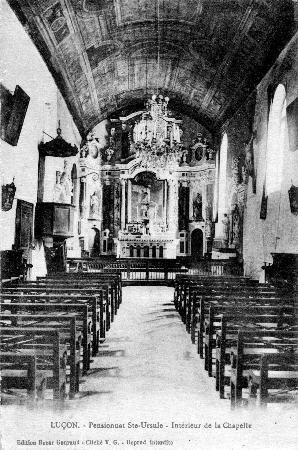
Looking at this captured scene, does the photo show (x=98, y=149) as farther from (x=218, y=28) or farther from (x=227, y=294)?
(x=227, y=294)

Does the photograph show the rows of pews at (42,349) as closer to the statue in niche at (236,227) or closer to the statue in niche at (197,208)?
the statue in niche at (236,227)

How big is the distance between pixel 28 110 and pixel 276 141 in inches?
207

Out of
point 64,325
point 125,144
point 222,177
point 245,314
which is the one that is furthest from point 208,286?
point 125,144

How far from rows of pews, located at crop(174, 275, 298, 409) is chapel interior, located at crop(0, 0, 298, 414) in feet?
0.26

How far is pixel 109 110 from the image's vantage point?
16.6 metres

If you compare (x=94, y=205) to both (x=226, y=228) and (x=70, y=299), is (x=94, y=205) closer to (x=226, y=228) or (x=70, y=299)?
(x=226, y=228)

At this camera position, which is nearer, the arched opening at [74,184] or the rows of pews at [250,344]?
the rows of pews at [250,344]

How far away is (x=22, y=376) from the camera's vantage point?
9.22 feet

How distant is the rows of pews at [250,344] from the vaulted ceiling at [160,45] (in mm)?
5293

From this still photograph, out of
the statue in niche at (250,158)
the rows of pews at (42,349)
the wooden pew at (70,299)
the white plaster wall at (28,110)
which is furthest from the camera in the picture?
the statue in niche at (250,158)

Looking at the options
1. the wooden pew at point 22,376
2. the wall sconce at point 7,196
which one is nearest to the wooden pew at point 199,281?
the wall sconce at point 7,196

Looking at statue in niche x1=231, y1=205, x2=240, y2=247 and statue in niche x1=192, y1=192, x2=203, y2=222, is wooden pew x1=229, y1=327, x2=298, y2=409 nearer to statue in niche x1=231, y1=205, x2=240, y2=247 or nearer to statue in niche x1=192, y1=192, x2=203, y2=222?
statue in niche x1=231, y1=205, x2=240, y2=247

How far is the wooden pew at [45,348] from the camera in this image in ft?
10.4

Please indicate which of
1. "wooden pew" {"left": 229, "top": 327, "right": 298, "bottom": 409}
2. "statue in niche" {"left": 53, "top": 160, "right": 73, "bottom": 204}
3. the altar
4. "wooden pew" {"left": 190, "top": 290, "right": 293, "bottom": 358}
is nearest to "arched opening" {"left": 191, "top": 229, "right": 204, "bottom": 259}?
the altar
